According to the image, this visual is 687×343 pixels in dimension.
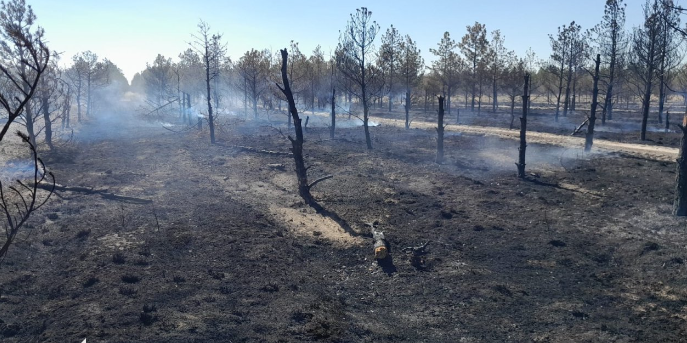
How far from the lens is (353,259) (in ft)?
42.4

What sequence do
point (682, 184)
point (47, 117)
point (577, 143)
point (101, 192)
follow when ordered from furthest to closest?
point (577, 143) < point (47, 117) < point (101, 192) < point (682, 184)

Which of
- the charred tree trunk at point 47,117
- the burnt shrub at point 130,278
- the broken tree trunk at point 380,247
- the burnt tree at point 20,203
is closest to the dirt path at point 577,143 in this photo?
the broken tree trunk at point 380,247

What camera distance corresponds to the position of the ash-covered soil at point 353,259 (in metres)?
8.97

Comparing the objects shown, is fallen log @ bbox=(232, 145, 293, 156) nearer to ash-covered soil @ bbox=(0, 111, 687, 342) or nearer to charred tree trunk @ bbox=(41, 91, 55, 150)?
ash-covered soil @ bbox=(0, 111, 687, 342)

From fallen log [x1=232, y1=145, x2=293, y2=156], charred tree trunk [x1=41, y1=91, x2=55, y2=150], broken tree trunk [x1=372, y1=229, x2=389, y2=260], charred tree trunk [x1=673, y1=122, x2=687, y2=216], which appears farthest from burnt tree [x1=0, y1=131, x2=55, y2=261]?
charred tree trunk [x1=673, y1=122, x2=687, y2=216]

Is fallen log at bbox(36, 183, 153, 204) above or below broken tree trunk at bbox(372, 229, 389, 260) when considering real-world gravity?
above

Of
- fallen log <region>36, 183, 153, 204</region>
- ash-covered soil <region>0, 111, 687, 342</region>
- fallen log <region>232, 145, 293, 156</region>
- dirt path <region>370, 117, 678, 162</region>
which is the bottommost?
ash-covered soil <region>0, 111, 687, 342</region>

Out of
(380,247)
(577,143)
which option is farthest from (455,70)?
(380,247)

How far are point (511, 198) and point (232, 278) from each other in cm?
1192

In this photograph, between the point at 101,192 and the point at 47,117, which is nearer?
the point at 101,192

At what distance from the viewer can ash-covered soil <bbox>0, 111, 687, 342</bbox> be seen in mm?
8969

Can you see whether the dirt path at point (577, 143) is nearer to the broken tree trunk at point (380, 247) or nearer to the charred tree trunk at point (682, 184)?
the charred tree trunk at point (682, 184)

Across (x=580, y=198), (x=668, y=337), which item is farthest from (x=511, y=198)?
(x=668, y=337)

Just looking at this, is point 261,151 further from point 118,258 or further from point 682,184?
point 682,184
